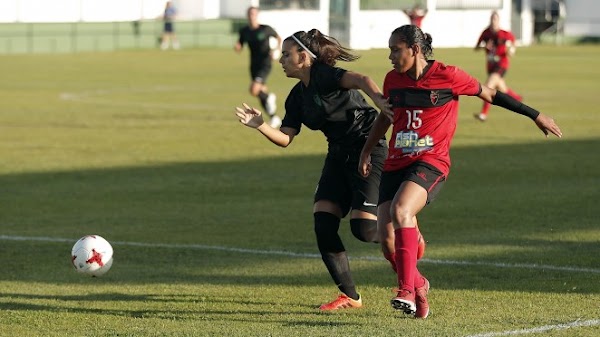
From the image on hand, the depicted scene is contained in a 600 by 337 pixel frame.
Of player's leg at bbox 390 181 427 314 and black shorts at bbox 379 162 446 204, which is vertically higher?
black shorts at bbox 379 162 446 204

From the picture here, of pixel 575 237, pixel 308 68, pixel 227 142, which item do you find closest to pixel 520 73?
pixel 227 142

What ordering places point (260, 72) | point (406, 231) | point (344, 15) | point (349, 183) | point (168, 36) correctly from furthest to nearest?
point (344, 15) → point (168, 36) → point (260, 72) → point (349, 183) → point (406, 231)

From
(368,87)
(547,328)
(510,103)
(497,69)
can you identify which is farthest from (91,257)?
(497,69)

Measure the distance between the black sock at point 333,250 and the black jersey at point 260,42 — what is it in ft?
62.4

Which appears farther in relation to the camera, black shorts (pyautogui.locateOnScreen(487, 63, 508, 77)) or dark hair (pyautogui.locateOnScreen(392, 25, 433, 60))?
black shorts (pyautogui.locateOnScreen(487, 63, 508, 77))

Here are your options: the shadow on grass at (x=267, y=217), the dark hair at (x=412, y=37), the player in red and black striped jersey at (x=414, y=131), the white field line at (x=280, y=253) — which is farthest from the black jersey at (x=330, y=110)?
the white field line at (x=280, y=253)

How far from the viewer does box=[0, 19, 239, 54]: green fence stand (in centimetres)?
6325

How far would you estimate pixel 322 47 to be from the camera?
9727 mm

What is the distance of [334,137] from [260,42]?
62.4ft

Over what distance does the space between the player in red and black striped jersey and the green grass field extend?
0.60 m

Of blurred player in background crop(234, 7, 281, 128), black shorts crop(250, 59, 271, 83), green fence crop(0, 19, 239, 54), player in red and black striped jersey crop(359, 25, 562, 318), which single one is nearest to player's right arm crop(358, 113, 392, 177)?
player in red and black striped jersey crop(359, 25, 562, 318)

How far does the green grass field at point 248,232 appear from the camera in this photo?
9414 millimetres

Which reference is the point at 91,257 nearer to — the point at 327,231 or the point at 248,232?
the point at 327,231

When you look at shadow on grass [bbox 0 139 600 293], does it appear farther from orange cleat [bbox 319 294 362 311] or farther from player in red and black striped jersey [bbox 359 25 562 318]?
player in red and black striped jersey [bbox 359 25 562 318]
